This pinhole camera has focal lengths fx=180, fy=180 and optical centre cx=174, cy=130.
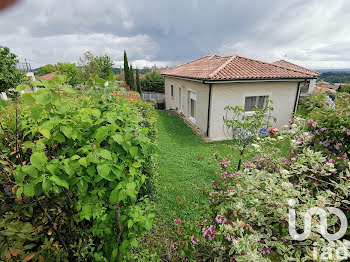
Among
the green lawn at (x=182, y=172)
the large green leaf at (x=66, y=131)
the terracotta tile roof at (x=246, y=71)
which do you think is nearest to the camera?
the large green leaf at (x=66, y=131)

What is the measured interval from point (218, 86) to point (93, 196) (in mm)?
9293

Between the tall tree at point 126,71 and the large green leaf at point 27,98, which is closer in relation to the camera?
the large green leaf at point 27,98

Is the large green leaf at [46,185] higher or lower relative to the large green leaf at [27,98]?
lower

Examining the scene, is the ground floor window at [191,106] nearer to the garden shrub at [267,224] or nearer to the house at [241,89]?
the house at [241,89]

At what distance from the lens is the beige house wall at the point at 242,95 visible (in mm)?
10039

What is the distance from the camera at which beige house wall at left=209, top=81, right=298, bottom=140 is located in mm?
10039

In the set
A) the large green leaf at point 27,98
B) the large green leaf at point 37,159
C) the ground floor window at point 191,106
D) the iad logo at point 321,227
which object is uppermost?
the large green leaf at point 27,98

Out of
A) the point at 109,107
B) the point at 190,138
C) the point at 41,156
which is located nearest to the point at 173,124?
the point at 190,138

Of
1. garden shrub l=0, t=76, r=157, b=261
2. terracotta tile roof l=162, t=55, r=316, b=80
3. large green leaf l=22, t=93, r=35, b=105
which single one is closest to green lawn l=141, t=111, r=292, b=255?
garden shrub l=0, t=76, r=157, b=261

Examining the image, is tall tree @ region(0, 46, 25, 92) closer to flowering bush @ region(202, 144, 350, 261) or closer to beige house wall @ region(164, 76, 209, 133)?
beige house wall @ region(164, 76, 209, 133)

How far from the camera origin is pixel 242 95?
10336 millimetres

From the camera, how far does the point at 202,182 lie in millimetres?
5957

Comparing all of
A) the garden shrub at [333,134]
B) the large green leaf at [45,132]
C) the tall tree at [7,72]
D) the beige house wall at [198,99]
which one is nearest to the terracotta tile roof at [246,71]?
the beige house wall at [198,99]

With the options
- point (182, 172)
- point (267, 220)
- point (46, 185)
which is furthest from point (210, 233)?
point (182, 172)
